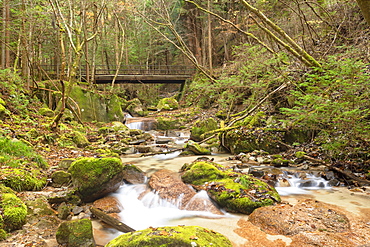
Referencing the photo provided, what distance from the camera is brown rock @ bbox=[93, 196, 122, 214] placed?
5.10 meters

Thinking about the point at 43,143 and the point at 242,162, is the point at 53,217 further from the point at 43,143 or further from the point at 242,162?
the point at 242,162

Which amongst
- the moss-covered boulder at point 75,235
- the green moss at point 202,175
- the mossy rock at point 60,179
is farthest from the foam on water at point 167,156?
the moss-covered boulder at point 75,235

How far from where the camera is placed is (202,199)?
5355 millimetres

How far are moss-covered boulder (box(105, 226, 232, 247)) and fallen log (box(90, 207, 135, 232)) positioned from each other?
144 centimetres

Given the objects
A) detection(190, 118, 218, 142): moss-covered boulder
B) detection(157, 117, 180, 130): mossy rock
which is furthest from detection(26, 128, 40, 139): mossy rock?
A: detection(157, 117, 180, 130): mossy rock

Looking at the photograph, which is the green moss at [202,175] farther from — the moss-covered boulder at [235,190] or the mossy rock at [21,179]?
the mossy rock at [21,179]

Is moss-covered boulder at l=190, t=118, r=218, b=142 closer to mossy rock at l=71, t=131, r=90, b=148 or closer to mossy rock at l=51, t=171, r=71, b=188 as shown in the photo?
mossy rock at l=71, t=131, r=90, b=148

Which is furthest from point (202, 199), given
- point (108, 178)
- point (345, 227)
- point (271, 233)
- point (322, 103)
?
point (322, 103)

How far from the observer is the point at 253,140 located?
9.58 m

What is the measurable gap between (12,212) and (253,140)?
8.07 m

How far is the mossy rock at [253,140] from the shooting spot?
361 inches

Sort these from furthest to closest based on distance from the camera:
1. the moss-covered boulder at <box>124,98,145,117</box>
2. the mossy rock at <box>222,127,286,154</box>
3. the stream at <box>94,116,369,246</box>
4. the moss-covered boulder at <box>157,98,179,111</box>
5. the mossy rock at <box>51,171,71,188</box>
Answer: the moss-covered boulder at <box>124,98,145,117</box>
the moss-covered boulder at <box>157,98,179,111</box>
the mossy rock at <box>222,127,286,154</box>
the mossy rock at <box>51,171,71,188</box>
the stream at <box>94,116,369,246</box>

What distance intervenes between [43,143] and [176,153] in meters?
5.22

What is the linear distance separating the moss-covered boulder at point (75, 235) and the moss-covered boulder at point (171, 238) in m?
0.84
